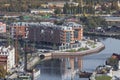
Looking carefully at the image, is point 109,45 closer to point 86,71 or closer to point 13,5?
point 86,71

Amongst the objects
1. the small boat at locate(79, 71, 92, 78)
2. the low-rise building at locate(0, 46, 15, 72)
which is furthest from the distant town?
the small boat at locate(79, 71, 92, 78)

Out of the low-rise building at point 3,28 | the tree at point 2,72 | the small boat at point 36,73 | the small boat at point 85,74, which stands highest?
the tree at point 2,72

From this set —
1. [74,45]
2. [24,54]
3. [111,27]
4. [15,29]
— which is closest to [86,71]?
[24,54]

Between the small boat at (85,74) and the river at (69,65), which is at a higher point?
the small boat at (85,74)

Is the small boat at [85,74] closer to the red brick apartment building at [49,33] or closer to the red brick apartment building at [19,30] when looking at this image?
the red brick apartment building at [49,33]

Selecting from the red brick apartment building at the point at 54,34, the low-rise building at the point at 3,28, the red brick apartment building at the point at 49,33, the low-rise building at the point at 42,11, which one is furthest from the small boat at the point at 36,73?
the low-rise building at the point at 42,11

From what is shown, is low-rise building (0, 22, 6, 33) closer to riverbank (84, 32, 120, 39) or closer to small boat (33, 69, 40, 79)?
riverbank (84, 32, 120, 39)
